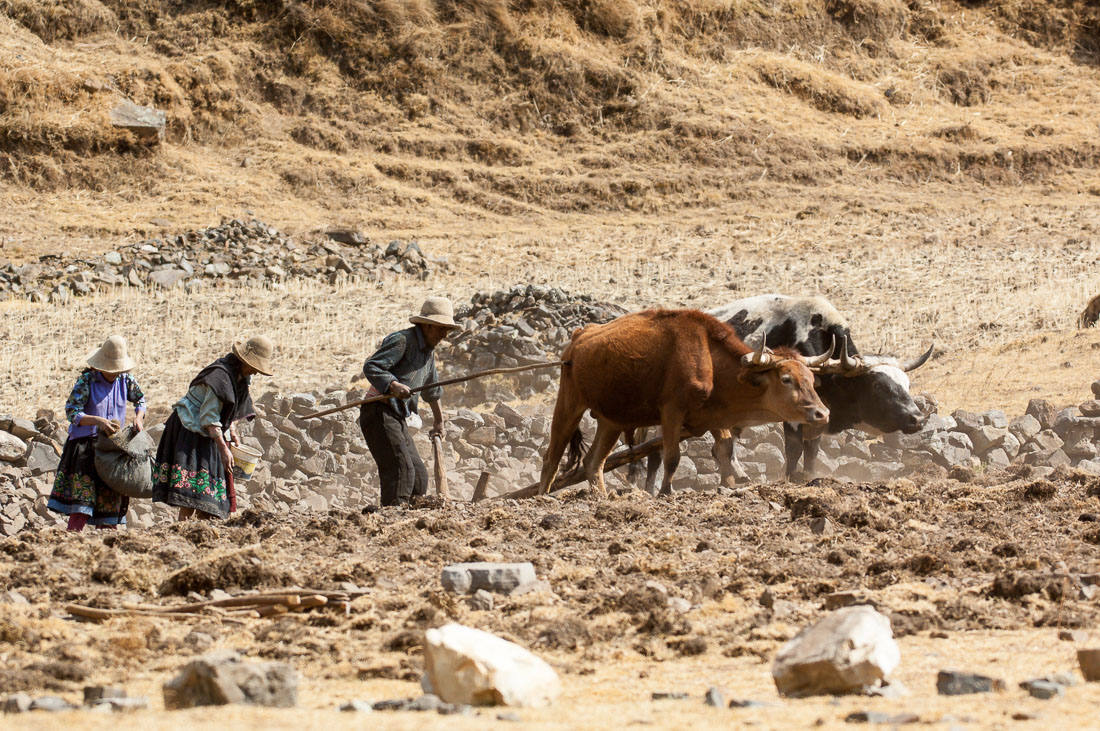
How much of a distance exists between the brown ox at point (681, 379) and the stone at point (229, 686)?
19.3 ft

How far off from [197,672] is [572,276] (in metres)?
17.4

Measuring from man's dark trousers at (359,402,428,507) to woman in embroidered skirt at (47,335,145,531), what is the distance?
1501mm

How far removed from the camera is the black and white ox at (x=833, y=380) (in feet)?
39.5

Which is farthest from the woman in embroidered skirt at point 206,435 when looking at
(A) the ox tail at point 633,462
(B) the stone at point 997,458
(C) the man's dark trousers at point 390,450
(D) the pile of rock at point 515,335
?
(B) the stone at point 997,458

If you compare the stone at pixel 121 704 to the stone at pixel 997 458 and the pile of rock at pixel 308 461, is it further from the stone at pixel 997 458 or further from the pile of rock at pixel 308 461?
the stone at pixel 997 458

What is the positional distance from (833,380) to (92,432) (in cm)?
635

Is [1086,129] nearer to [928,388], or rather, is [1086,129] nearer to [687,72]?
[687,72]

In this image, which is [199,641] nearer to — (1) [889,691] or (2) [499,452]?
(1) [889,691]

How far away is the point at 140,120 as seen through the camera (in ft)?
95.8

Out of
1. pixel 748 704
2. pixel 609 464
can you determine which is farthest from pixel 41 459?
pixel 748 704

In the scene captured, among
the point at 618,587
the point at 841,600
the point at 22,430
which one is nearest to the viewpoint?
the point at 841,600

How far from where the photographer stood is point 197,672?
4.42 meters

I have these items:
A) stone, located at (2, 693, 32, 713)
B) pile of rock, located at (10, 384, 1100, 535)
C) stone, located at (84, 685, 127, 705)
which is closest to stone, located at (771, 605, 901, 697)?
stone, located at (84, 685, 127, 705)

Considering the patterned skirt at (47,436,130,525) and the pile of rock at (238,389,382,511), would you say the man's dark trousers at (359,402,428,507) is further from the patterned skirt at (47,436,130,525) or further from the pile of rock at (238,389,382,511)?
the pile of rock at (238,389,382,511)
